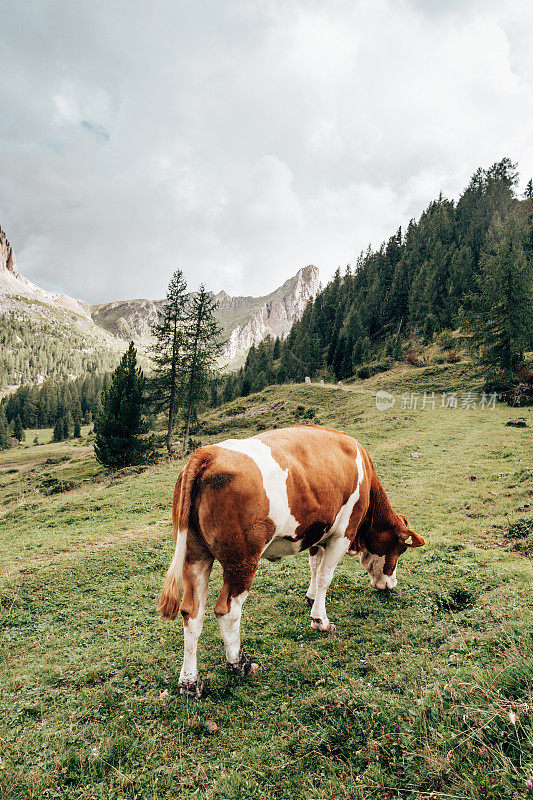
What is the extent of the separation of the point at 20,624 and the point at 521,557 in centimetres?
975

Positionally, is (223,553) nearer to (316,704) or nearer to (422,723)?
(316,704)

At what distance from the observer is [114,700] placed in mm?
4246

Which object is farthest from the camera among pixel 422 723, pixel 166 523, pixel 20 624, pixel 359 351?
pixel 359 351

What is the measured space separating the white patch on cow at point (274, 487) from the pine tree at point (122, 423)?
25.8 meters

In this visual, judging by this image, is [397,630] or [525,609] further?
[397,630]

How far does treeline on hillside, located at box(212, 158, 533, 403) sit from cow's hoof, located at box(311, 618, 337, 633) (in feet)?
178

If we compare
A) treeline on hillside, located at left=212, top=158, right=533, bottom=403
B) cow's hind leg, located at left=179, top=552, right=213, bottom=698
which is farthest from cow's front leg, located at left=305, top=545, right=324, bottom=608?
treeline on hillside, located at left=212, top=158, right=533, bottom=403

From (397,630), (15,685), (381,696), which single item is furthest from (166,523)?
(381,696)

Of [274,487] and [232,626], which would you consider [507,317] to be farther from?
[232,626]

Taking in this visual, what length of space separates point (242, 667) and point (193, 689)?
25.7 inches

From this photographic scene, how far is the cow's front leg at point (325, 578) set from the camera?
5.29 m

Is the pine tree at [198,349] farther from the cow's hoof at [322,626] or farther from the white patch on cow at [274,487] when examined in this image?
the white patch on cow at [274,487]

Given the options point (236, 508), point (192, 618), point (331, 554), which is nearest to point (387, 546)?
point (331, 554)
